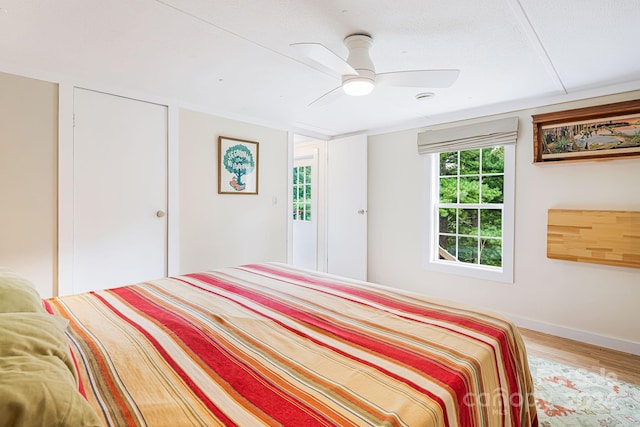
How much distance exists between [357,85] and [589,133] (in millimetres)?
2286

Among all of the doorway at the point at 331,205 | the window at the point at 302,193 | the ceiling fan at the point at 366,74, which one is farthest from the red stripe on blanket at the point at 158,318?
the window at the point at 302,193

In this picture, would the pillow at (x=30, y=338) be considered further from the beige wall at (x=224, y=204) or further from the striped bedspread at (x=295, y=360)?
the beige wall at (x=224, y=204)

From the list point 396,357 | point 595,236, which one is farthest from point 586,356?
point 396,357

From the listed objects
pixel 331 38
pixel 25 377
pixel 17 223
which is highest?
pixel 331 38

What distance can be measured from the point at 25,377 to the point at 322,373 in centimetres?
71

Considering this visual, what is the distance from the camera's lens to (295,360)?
1.07 metres

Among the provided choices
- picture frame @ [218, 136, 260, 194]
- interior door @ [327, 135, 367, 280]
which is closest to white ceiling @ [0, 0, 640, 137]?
picture frame @ [218, 136, 260, 194]

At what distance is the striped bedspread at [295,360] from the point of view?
83 centimetres

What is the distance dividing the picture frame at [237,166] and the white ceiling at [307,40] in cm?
62

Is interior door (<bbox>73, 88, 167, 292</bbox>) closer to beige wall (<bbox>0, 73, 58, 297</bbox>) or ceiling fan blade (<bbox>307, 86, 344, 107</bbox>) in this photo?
beige wall (<bbox>0, 73, 58, 297</bbox>)

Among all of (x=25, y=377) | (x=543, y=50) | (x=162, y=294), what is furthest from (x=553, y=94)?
(x=25, y=377)

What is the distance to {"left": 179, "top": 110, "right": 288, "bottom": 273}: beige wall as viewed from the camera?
329 centimetres

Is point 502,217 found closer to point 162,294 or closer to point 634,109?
point 634,109

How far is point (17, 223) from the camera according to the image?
7.85 feet
